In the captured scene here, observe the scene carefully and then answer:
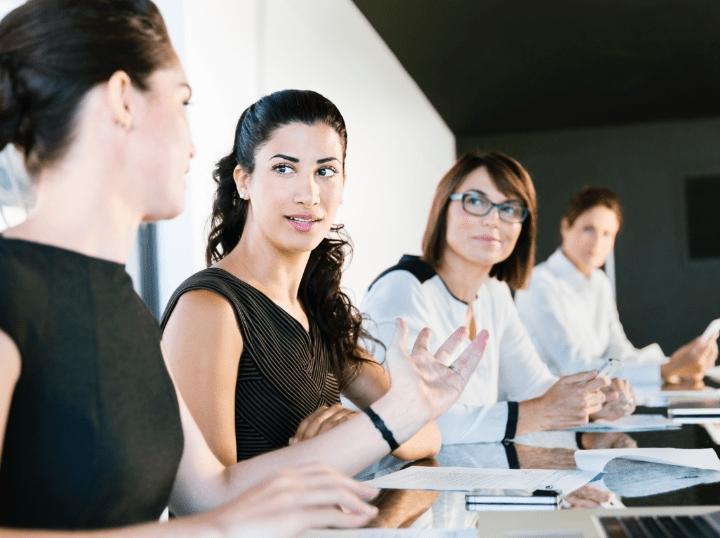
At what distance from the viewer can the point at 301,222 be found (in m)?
1.99

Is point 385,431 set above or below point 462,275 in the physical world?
below

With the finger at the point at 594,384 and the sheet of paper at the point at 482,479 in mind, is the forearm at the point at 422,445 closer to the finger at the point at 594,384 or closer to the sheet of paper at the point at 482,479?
the sheet of paper at the point at 482,479

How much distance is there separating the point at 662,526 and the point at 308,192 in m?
1.01

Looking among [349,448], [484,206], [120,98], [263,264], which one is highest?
[484,206]

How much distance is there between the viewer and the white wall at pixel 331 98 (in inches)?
124

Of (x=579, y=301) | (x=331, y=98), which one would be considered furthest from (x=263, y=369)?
(x=579, y=301)

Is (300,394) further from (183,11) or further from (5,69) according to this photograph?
(183,11)

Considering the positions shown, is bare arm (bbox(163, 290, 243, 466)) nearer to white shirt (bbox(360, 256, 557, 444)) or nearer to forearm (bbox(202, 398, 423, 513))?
A: forearm (bbox(202, 398, 423, 513))

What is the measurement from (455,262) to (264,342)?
131cm

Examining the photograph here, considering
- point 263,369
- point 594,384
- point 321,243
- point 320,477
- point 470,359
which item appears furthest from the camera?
point 594,384

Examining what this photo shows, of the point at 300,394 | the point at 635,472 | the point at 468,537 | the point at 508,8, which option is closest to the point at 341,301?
the point at 300,394

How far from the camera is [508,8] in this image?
5.68 meters

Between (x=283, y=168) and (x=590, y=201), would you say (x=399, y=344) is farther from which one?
(x=590, y=201)

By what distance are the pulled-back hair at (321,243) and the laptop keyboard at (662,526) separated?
93 centimetres
